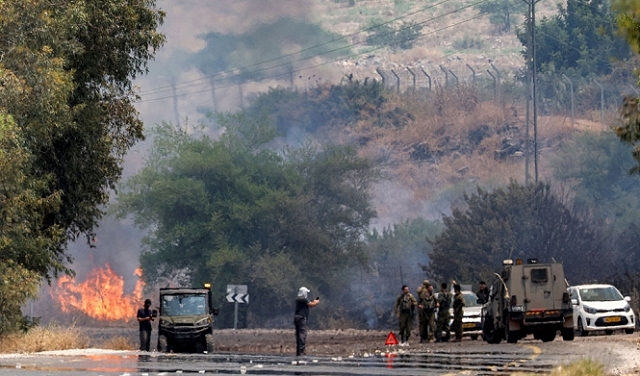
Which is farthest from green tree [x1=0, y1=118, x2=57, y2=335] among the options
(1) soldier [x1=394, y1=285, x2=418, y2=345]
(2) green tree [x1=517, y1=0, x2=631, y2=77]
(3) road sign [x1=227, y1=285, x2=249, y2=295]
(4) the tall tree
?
(2) green tree [x1=517, y1=0, x2=631, y2=77]

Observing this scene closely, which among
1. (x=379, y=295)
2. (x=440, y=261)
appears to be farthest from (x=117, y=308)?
(x=440, y=261)

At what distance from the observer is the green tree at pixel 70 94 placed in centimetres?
3112

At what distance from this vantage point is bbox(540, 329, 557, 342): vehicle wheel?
129ft

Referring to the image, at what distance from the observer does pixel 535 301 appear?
3847 cm

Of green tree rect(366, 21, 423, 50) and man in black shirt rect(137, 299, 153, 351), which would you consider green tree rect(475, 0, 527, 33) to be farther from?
man in black shirt rect(137, 299, 153, 351)

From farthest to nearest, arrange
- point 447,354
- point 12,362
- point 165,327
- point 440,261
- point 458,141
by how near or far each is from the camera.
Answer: point 458,141 → point 440,261 → point 165,327 → point 447,354 → point 12,362

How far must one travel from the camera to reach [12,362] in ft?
83.3

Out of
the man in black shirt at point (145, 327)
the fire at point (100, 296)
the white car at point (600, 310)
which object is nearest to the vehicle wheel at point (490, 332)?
the white car at point (600, 310)

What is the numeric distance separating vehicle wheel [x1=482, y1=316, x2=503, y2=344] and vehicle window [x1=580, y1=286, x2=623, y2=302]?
3.73 meters

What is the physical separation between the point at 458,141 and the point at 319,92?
1537 cm

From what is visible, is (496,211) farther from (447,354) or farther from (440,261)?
(447,354)

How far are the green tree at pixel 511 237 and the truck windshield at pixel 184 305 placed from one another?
2537 cm

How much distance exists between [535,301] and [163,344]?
11.3m

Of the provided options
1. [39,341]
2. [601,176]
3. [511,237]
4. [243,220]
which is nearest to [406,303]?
[39,341]
